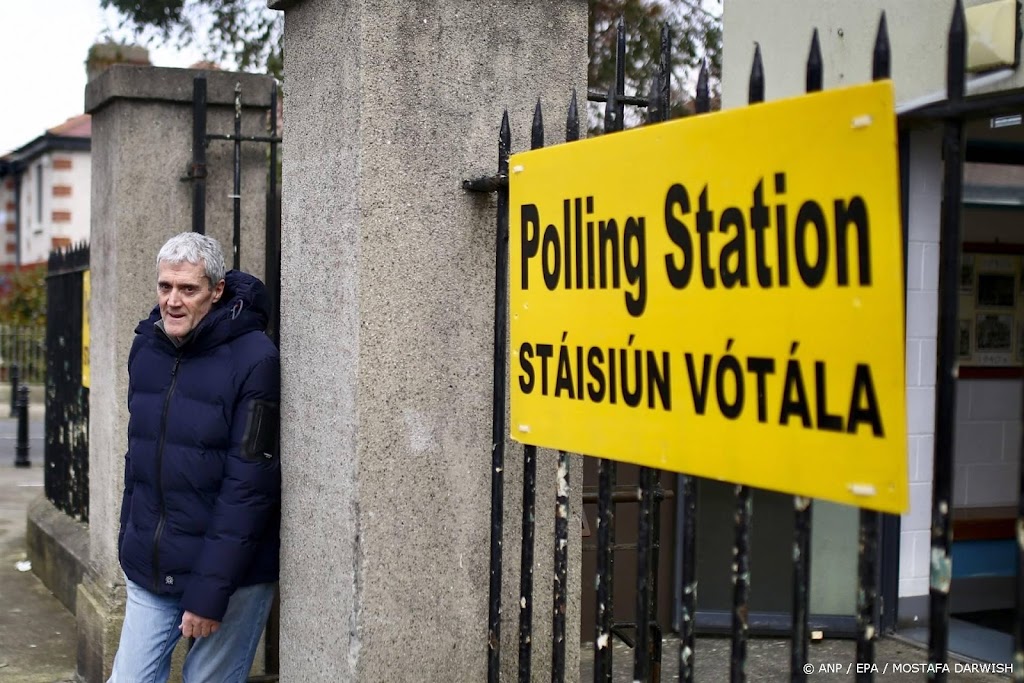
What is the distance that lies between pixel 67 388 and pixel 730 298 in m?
6.03

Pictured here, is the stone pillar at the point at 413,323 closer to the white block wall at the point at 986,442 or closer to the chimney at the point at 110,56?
the white block wall at the point at 986,442

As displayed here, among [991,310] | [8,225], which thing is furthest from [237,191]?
[8,225]

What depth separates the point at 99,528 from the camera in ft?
18.2

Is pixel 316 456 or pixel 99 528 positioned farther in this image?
pixel 99 528

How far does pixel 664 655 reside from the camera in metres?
6.10

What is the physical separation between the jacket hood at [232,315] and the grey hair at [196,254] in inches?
3.1

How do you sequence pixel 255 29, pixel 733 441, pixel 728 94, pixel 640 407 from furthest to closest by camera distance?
pixel 255 29
pixel 728 94
pixel 640 407
pixel 733 441

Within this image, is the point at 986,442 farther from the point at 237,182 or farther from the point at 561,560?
the point at 561,560

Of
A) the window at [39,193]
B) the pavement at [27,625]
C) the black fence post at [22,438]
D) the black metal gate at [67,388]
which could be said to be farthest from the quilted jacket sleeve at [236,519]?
the window at [39,193]

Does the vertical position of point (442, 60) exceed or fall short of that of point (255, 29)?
it falls short

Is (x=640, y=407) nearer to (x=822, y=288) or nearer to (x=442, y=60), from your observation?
(x=822, y=288)

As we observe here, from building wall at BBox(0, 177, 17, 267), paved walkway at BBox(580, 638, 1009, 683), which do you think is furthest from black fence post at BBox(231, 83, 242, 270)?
building wall at BBox(0, 177, 17, 267)

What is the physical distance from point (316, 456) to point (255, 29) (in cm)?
1277

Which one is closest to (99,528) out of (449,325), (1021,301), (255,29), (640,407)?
(449,325)
